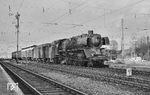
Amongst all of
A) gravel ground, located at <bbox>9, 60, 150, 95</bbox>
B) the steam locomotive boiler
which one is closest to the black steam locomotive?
the steam locomotive boiler

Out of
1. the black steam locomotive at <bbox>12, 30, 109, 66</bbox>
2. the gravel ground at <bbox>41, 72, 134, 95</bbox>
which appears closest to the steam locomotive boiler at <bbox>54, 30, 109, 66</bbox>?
the black steam locomotive at <bbox>12, 30, 109, 66</bbox>

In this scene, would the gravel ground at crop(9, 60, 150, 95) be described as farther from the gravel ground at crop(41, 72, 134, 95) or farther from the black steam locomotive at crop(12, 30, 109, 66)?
the black steam locomotive at crop(12, 30, 109, 66)

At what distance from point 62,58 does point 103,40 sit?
11.4 metres

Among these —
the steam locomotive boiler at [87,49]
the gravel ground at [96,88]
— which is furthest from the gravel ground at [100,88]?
the steam locomotive boiler at [87,49]

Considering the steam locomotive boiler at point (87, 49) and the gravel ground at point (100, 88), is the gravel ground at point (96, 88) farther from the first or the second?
the steam locomotive boiler at point (87, 49)

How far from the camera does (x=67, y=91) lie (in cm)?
1375

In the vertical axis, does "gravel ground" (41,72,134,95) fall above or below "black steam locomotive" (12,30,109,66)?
below

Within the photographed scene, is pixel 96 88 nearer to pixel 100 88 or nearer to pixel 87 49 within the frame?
pixel 100 88

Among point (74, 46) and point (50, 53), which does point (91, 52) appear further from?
point (50, 53)

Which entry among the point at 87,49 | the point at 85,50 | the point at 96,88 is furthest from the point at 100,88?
the point at 87,49

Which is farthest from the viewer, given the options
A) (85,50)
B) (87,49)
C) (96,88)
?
(87,49)

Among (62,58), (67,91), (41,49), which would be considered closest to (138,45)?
(41,49)

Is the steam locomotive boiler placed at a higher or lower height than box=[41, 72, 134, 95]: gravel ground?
higher

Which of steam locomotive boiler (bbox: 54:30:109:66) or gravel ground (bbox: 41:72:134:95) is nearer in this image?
gravel ground (bbox: 41:72:134:95)
